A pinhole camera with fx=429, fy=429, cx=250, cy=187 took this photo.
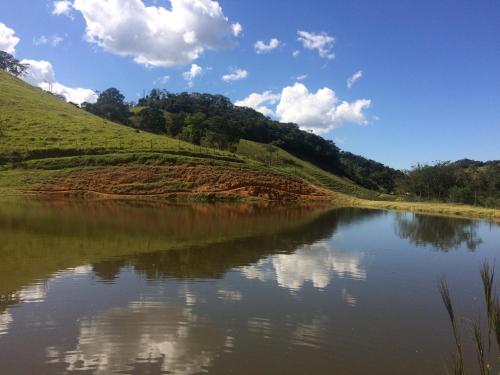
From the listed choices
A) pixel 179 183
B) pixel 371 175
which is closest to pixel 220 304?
pixel 179 183

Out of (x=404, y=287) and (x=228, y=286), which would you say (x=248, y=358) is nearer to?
(x=228, y=286)

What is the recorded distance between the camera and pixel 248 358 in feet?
26.7

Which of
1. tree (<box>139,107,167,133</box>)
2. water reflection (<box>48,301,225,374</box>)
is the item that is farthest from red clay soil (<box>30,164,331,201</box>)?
tree (<box>139,107,167,133</box>)

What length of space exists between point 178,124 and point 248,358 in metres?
105

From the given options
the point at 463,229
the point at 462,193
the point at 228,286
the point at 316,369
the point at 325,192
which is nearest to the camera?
the point at 316,369

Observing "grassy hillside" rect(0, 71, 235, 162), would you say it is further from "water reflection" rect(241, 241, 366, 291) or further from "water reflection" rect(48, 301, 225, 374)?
"water reflection" rect(48, 301, 225, 374)

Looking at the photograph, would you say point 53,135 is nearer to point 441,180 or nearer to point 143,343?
point 143,343

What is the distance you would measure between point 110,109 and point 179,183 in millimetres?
72912

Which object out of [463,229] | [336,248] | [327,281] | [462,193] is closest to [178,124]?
[462,193]

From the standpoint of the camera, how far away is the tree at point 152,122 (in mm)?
109812

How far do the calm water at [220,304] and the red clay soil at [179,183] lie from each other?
108 feet

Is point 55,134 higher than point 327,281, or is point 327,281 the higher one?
point 55,134

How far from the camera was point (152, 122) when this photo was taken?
110125 mm

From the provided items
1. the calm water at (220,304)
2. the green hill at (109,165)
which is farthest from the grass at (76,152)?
the calm water at (220,304)
